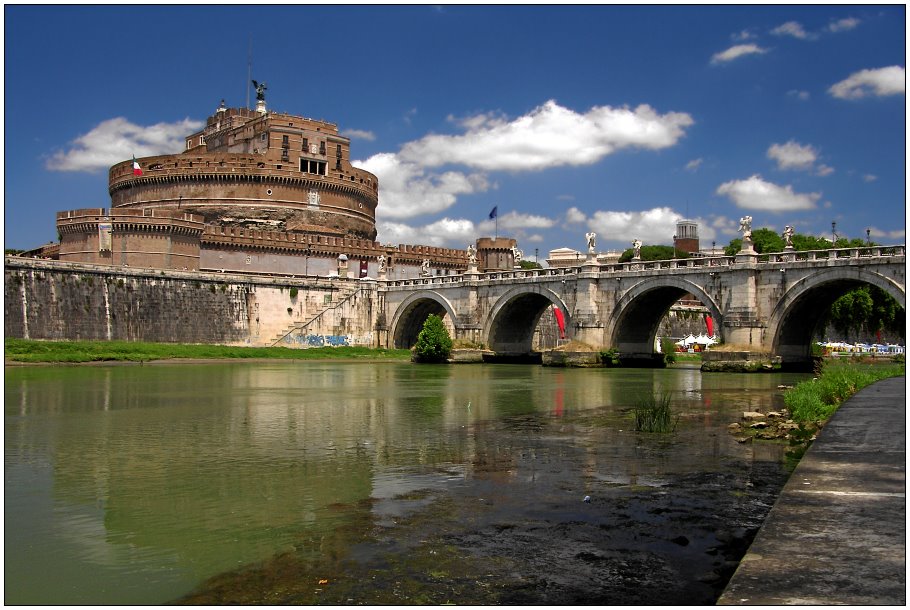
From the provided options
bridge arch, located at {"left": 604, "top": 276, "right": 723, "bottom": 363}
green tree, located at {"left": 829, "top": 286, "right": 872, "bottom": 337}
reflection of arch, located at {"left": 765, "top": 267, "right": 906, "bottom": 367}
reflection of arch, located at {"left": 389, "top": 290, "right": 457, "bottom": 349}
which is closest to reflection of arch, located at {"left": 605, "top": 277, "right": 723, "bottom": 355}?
bridge arch, located at {"left": 604, "top": 276, "right": 723, "bottom": 363}

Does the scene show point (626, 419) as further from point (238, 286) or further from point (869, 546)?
point (238, 286)

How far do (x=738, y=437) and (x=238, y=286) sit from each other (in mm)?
50453

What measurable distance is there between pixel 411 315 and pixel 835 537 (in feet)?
215

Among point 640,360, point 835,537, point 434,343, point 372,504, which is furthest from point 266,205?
point 835,537

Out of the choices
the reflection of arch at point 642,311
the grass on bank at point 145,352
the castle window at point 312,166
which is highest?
the castle window at point 312,166

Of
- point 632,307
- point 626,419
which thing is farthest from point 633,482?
point 632,307

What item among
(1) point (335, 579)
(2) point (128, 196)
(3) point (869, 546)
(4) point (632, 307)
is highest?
(2) point (128, 196)

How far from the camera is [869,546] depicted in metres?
6.62

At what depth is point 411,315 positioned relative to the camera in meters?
72.1

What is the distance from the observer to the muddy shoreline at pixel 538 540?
8492 millimetres

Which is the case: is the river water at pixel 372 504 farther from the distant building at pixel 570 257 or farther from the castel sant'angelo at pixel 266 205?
the distant building at pixel 570 257

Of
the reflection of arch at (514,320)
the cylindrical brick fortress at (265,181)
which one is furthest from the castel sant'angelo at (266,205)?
the reflection of arch at (514,320)

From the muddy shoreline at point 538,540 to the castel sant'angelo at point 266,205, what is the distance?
2292 inches

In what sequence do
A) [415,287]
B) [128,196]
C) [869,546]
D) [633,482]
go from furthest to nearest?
1. [128,196]
2. [415,287]
3. [633,482]
4. [869,546]
